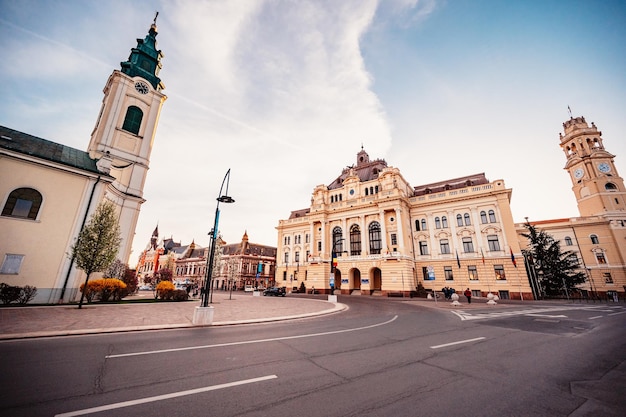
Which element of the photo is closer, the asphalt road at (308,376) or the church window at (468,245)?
the asphalt road at (308,376)

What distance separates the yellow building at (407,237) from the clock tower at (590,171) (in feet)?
92.1

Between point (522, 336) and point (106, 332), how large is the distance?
51.0ft

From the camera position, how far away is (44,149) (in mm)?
19453

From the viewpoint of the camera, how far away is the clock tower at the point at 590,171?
45.1m

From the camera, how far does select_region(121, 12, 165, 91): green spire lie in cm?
2994

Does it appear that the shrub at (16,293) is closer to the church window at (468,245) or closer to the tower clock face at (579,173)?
the church window at (468,245)

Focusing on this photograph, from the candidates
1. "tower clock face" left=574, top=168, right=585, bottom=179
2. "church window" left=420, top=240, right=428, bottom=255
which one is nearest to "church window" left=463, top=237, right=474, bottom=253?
"church window" left=420, top=240, right=428, bottom=255

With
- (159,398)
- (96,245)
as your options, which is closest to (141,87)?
(96,245)

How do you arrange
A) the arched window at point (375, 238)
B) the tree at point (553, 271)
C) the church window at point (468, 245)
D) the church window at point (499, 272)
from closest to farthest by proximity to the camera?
the tree at point (553, 271)
the church window at point (499, 272)
the church window at point (468, 245)
the arched window at point (375, 238)

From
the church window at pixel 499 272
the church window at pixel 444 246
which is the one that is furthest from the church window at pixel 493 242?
the church window at pixel 444 246

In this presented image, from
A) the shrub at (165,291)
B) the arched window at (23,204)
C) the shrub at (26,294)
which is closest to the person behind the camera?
the shrub at (26,294)

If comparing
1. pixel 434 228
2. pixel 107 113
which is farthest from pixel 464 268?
pixel 107 113

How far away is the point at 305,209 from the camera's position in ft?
184

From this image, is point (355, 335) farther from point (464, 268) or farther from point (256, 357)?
point (464, 268)
